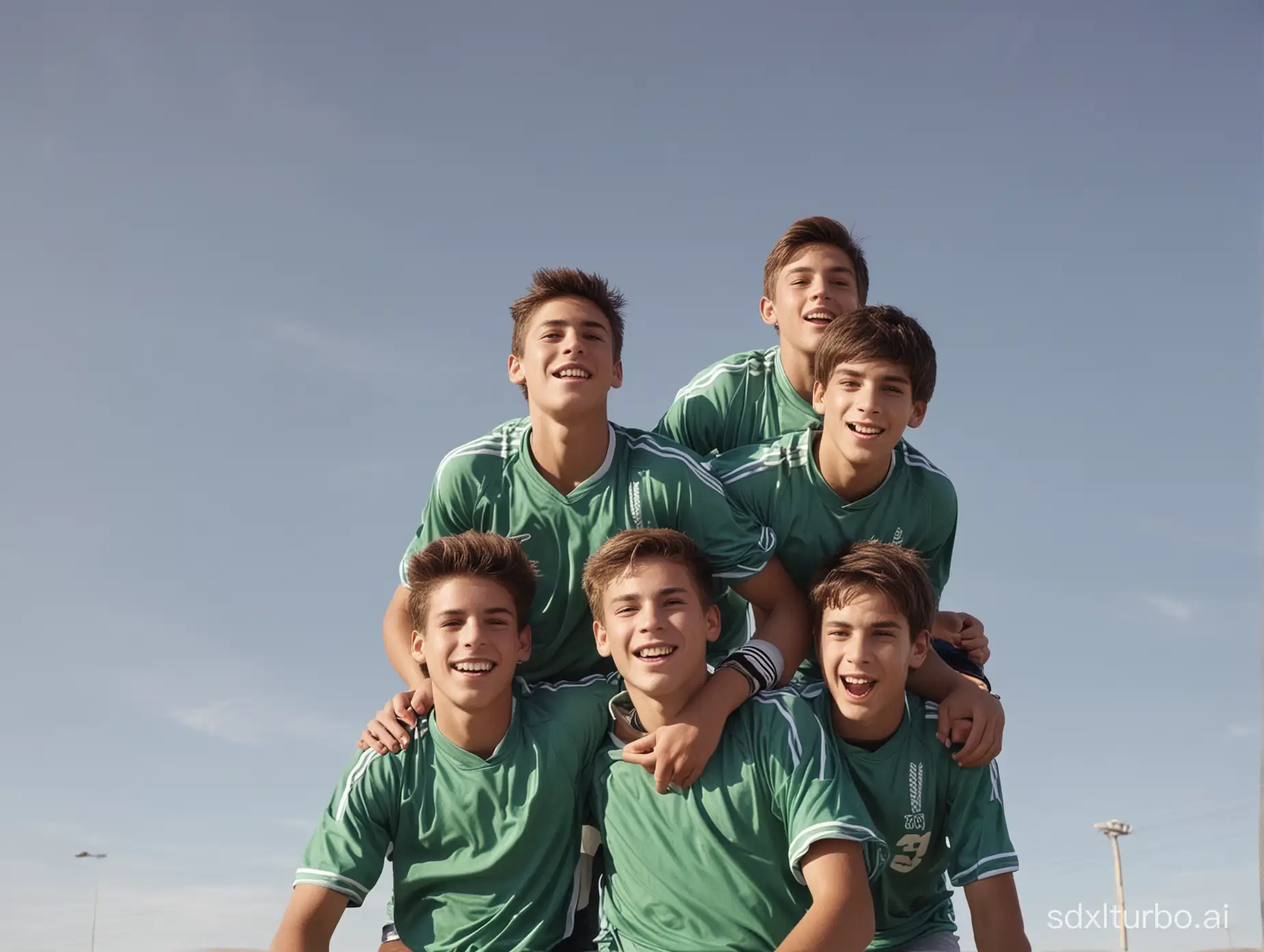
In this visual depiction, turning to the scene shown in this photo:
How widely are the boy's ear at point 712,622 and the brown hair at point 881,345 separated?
5.40 feet

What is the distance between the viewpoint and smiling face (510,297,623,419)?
23.3ft

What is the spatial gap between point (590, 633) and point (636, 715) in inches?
30.4

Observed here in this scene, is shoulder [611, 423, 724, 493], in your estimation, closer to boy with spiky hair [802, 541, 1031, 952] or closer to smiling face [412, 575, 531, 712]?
boy with spiky hair [802, 541, 1031, 952]

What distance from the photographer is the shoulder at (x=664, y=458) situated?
23.4 ft

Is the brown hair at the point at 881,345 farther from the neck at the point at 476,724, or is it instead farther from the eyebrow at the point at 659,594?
the neck at the point at 476,724

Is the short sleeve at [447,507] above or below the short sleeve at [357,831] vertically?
above

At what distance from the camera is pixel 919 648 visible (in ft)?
21.9

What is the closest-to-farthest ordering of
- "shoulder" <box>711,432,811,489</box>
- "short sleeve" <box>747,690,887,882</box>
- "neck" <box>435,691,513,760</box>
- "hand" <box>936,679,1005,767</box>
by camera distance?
"short sleeve" <box>747,690,887,882</box> < "hand" <box>936,679,1005,767</box> < "neck" <box>435,691,513,760</box> < "shoulder" <box>711,432,811,489</box>

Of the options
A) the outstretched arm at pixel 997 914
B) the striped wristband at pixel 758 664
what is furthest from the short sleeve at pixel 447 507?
the outstretched arm at pixel 997 914

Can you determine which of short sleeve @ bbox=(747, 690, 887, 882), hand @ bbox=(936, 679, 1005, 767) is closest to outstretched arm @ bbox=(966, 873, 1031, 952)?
short sleeve @ bbox=(747, 690, 887, 882)

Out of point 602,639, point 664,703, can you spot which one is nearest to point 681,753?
point 664,703

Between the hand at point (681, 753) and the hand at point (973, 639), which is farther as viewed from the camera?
the hand at point (973, 639)

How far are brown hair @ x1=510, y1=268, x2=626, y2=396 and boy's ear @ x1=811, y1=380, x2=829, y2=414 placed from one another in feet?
3.99

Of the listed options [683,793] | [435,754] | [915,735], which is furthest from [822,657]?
[435,754]
